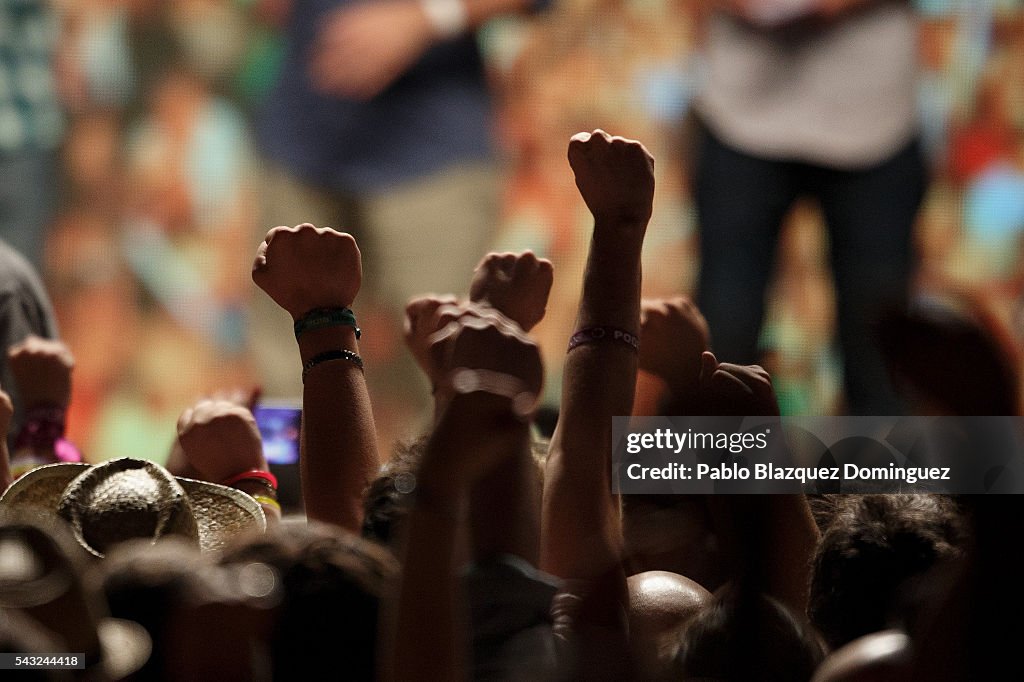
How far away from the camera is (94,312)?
400 cm

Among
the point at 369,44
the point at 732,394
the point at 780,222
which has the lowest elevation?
the point at 732,394

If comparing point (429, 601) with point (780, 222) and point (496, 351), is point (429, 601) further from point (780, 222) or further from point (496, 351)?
point (780, 222)

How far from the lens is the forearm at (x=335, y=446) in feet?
4.11

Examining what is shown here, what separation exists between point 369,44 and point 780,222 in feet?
4.70

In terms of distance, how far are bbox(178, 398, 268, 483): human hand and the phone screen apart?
0.42 m

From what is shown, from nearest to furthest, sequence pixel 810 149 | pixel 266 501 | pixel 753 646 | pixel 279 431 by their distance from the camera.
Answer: pixel 753 646 → pixel 266 501 → pixel 279 431 → pixel 810 149

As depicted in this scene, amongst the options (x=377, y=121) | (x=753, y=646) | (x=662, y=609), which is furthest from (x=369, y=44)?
(x=753, y=646)

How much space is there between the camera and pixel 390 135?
4.03 metres

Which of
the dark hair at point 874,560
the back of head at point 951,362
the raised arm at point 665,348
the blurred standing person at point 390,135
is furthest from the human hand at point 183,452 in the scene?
the blurred standing person at point 390,135

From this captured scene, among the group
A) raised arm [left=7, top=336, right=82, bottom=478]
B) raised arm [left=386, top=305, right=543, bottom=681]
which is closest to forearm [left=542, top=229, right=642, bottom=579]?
raised arm [left=386, top=305, right=543, bottom=681]

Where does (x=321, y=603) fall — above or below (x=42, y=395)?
below

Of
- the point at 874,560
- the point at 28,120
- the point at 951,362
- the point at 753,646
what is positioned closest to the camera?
the point at 951,362

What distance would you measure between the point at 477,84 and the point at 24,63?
4.82 feet
